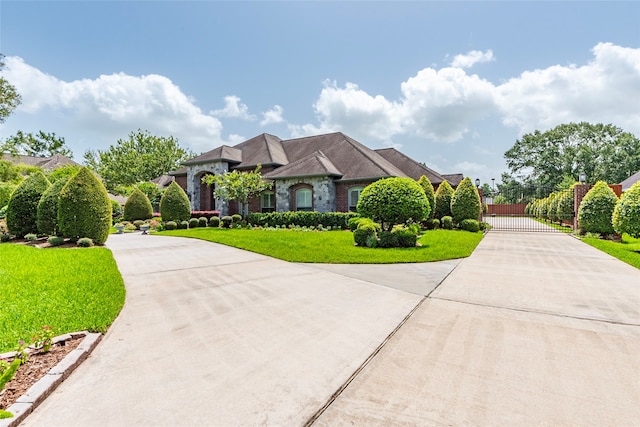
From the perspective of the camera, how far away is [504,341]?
11.2 feet

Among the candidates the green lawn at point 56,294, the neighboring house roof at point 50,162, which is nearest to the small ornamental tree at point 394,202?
the green lawn at point 56,294

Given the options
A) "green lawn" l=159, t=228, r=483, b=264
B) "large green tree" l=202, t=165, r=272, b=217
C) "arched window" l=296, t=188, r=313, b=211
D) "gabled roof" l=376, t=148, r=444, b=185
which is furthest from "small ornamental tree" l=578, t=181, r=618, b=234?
"large green tree" l=202, t=165, r=272, b=217

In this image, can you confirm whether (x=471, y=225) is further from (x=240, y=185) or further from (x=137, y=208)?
(x=137, y=208)

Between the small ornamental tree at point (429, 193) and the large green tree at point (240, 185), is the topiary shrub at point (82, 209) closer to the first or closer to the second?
the large green tree at point (240, 185)

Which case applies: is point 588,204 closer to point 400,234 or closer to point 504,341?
A: point 400,234

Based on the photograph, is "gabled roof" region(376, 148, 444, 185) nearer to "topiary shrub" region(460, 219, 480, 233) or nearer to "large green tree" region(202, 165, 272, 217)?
"topiary shrub" region(460, 219, 480, 233)

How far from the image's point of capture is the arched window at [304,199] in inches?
784

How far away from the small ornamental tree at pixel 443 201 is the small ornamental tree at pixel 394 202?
7134mm

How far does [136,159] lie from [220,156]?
77.1 ft

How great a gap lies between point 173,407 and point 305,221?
15.7m

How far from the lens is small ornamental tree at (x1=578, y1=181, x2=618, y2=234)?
516 inches

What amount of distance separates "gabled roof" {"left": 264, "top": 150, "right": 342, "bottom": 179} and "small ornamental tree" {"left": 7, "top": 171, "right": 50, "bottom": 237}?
1140cm

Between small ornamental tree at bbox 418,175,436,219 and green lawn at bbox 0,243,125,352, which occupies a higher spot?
small ornamental tree at bbox 418,175,436,219

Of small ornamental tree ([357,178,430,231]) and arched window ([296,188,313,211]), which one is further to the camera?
arched window ([296,188,313,211])
